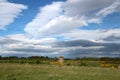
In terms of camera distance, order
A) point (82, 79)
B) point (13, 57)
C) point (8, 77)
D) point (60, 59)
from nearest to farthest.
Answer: point (82, 79)
point (8, 77)
point (60, 59)
point (13, 57)

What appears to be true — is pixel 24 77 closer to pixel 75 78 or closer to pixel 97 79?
pixel 75 78

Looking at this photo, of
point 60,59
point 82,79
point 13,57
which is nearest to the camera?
point 82,79

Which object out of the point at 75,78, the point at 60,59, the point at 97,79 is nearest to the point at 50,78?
the point at 75,78

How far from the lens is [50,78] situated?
28.1 meters

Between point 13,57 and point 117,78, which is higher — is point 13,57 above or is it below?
above

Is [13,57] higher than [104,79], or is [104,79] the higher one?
[13,57]

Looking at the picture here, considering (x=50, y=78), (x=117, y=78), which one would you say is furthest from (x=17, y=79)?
(x=117, y=78)

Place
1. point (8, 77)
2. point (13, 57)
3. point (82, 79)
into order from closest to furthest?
1. point (82, 79)
2. point (8, 77)
3. point (13, 57)

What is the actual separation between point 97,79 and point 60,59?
36570 mm

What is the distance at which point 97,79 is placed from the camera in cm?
2777

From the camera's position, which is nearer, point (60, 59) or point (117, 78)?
point (117, 78)

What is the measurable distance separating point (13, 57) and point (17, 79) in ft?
231

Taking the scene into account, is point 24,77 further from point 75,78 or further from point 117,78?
point 117,78

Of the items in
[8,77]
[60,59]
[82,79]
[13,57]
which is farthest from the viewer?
[13,57]
